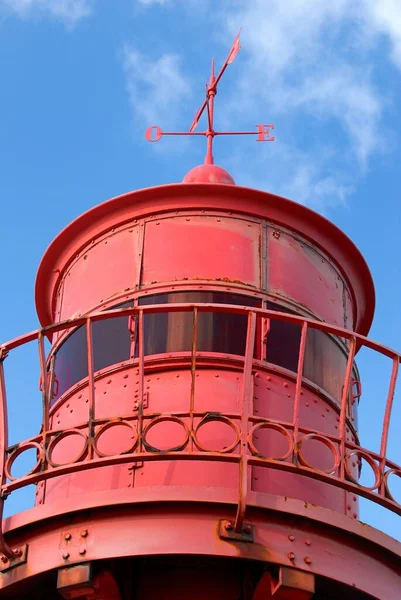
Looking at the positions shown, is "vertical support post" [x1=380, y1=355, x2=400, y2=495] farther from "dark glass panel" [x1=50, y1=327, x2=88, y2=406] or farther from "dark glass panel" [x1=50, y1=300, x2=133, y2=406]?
"dark glass panel" [x1=50, y1=327, x2=88, y2=406]

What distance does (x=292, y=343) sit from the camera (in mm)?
11023

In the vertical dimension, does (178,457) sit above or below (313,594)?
above

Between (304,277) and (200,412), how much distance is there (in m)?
3.02

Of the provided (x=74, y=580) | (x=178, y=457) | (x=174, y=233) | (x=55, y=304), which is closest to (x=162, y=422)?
(x=178, y=457)

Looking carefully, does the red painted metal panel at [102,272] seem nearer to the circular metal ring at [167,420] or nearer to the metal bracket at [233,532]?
the circular metal ring at [167,420]

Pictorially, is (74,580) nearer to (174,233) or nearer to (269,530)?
(269,530)

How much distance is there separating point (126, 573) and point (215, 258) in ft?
11.7

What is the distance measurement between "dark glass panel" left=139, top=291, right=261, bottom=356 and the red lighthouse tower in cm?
2

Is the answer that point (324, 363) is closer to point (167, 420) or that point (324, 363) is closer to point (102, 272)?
point (102, 272)

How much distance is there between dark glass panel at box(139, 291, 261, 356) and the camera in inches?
Answer: 423

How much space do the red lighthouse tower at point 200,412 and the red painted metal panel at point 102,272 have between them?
0.02 m

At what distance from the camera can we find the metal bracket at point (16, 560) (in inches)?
359

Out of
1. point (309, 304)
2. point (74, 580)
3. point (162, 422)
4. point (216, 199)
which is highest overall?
point (216, 199)

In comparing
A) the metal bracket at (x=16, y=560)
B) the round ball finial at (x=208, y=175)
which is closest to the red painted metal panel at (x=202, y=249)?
the round ball finial at (x=208, y=175)
